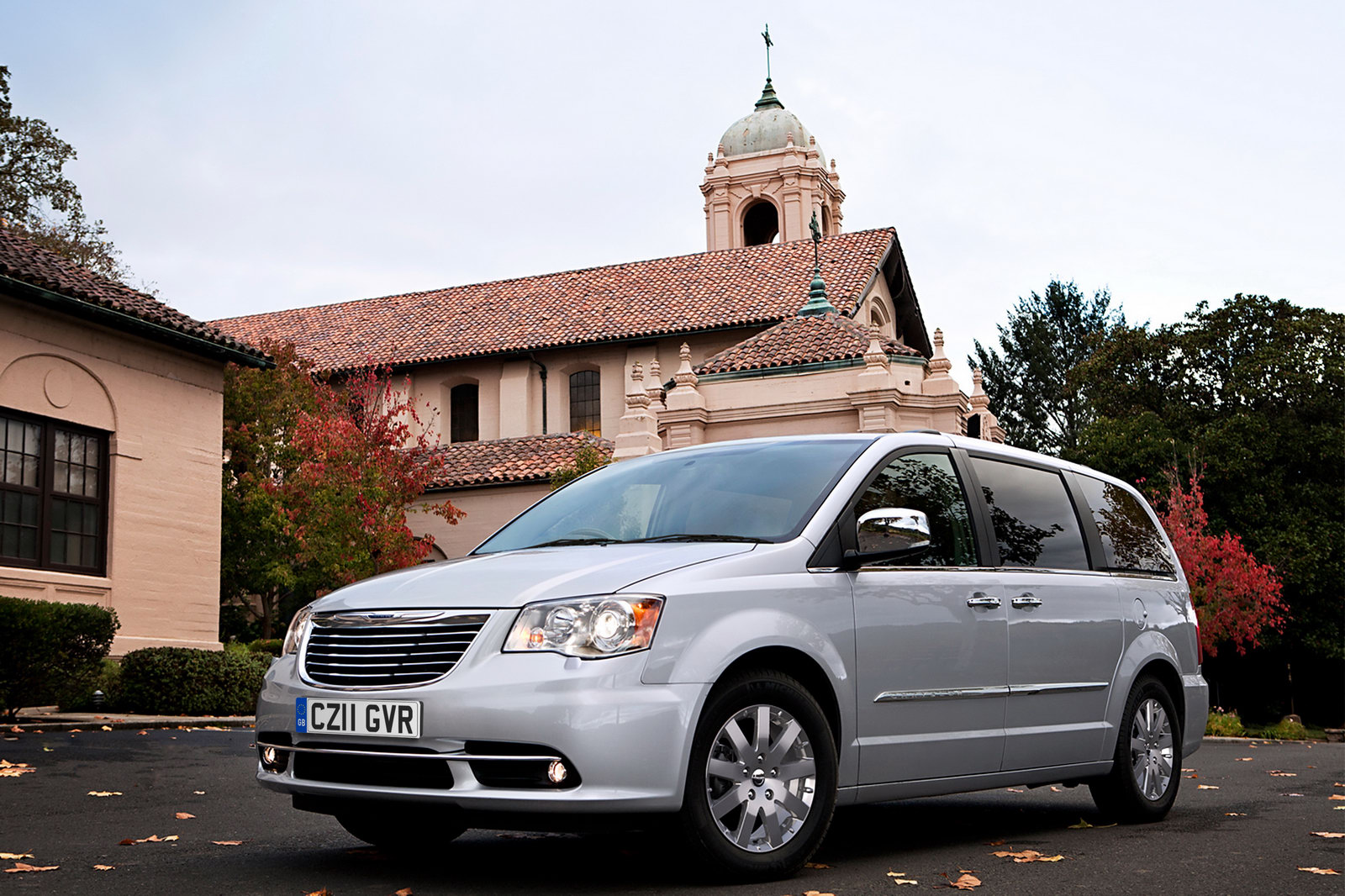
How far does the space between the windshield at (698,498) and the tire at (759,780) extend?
0.76 meters

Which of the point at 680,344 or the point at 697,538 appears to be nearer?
the point at 697,538

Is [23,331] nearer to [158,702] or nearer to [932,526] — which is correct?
[158,702]

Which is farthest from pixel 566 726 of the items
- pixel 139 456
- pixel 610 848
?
pixel 139 456

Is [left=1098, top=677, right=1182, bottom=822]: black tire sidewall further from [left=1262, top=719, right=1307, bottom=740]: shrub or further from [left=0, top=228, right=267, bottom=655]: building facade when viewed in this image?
[left=1262, top=719, right=1307, bottom=740]: shrub

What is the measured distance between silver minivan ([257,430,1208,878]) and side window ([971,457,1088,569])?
0.6 inches

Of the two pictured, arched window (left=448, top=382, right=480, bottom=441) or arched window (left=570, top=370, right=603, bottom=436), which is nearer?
arched window (left=570, top=370, right=603, bottom=436)

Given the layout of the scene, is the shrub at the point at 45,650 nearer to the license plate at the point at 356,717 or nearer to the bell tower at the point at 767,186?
the license plate at the point at 356,717

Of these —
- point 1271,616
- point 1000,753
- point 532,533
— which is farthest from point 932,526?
point 1271,616

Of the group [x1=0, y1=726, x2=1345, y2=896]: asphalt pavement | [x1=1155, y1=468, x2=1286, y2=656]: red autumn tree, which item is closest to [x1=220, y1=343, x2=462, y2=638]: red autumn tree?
[x1=1155, y1=468, x2=1286, y2=656]: red autumn tree

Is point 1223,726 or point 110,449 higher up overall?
point 110,449

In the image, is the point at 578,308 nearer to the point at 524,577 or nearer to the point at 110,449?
the point at 110,449

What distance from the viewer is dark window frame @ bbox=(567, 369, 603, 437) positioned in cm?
3828

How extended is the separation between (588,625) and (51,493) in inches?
625

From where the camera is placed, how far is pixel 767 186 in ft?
158
